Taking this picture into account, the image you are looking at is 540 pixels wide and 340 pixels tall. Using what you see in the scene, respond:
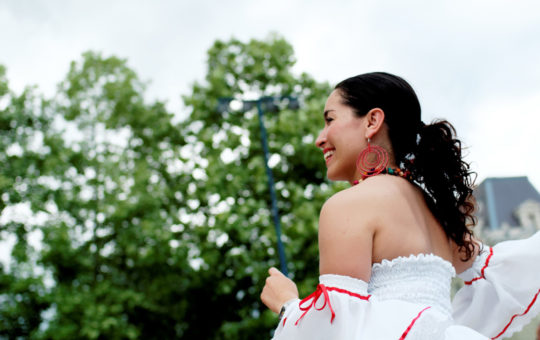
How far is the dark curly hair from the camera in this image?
7.32 feet

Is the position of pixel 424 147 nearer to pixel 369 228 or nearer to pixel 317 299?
pixel 369 228

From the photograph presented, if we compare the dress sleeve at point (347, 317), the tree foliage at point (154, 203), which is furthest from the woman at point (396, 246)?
the tree foliage at point (154, 203)

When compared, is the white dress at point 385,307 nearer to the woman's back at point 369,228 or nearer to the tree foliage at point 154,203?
the woman's back at point 369,228

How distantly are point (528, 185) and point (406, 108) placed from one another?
37.2 m

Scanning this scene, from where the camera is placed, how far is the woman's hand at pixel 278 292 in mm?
2020

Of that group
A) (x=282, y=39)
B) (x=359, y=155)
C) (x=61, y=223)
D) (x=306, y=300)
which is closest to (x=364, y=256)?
(x=306, y=300)

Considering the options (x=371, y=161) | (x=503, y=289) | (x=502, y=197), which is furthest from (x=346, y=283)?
(x=502, y=197)

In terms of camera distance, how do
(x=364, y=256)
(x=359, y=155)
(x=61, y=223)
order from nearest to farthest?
(x=364, y=256) → (x=359, y=155) → (x=61, y=223)

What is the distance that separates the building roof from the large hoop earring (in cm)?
3376

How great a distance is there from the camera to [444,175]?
7.79 feet

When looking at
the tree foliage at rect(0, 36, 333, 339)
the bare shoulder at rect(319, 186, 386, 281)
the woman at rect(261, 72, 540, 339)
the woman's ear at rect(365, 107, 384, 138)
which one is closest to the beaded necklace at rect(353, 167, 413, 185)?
the woman at rect(261, 72, 540, 339)

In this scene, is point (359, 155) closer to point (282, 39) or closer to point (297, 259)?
point (297, 259)

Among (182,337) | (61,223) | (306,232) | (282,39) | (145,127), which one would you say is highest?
(282,39)

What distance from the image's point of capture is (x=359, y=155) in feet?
7.17
